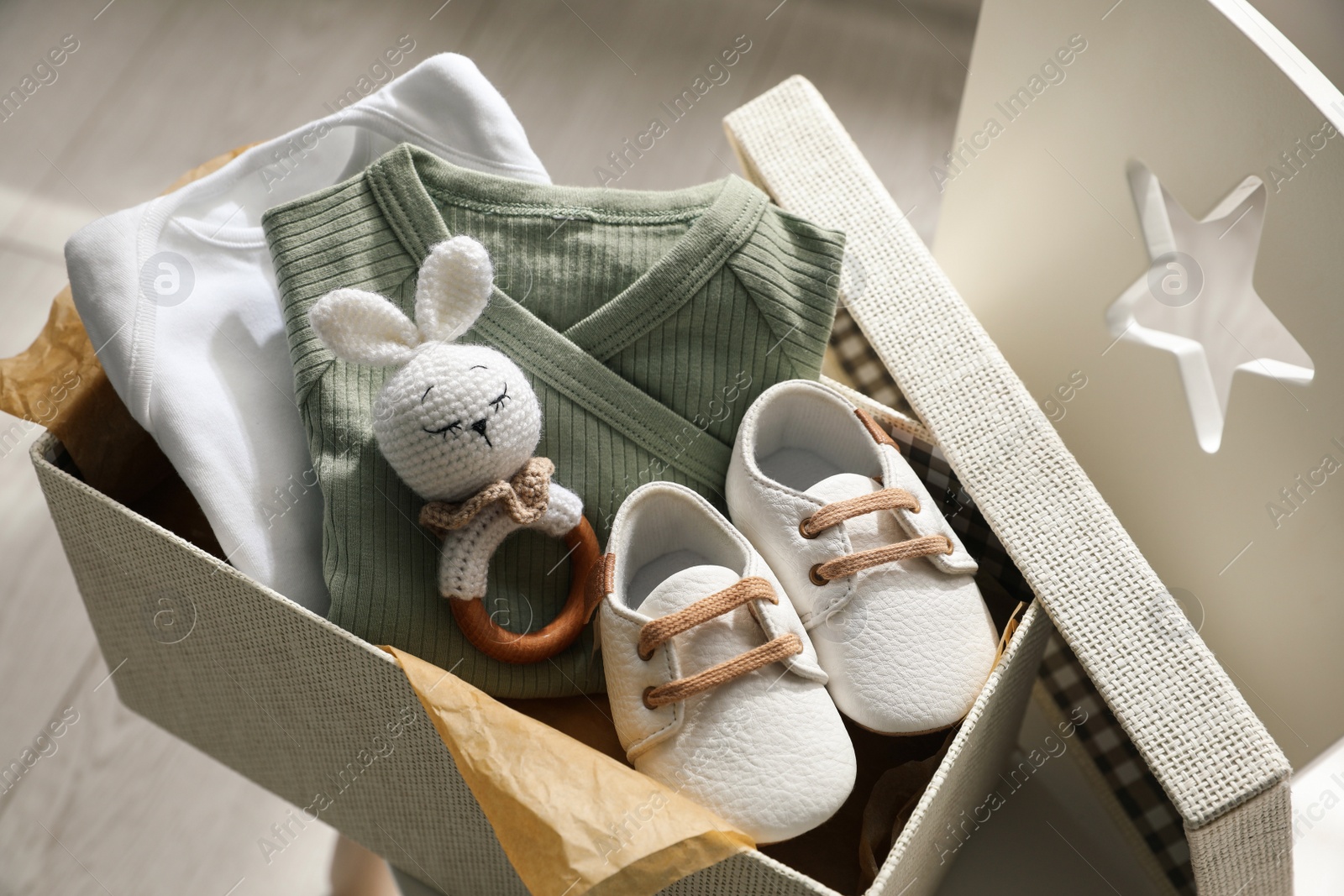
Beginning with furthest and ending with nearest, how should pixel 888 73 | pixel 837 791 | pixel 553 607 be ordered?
pixel 888 73 < pixel 553 607 < pixel 837 791

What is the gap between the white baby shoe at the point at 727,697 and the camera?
23.3 inches

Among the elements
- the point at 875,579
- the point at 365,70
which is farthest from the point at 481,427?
the point at 365,70

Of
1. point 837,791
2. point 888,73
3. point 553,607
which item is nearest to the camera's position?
point 837,791

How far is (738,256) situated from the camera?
713mm

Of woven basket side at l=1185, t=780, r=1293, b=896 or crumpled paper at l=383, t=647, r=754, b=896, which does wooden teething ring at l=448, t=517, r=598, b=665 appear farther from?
woven basket side at l=1185, t=780, r=1293, b=896

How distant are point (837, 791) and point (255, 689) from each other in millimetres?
380

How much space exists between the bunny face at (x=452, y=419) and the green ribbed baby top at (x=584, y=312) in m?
0.07

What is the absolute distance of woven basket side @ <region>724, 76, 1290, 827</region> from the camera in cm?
61

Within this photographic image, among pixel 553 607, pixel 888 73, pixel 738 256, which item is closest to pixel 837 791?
pixel 553 607

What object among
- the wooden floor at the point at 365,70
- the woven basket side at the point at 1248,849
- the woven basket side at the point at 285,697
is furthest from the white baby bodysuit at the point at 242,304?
the woven basket side at the point at 1248,849

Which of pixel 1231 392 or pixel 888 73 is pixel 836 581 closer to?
pixel 1231 392

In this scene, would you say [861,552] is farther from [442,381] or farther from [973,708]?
[442,381]

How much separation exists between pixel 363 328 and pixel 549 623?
0.23m

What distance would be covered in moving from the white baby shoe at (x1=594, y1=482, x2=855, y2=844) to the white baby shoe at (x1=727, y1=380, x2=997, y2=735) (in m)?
0.02
